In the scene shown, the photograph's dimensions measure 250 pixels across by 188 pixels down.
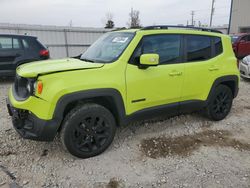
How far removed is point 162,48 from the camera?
3932mm

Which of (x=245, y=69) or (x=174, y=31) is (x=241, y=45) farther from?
(x=174, y=31)

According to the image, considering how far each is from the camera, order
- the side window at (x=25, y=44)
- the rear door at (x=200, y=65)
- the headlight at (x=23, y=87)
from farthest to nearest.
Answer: the side window at (x=25, y=44) → the rear door at (x=200, y=65) → the headlight at (x=23, y=87)

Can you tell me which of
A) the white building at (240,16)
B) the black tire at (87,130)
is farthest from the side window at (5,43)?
the white building at (240,16)

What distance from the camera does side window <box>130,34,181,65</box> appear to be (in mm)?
3689

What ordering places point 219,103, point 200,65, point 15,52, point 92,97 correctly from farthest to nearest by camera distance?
point 15,52 < point 219,103 < point 200,65 < point 92,97

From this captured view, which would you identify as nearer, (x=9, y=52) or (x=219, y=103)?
(x=219, y=103)

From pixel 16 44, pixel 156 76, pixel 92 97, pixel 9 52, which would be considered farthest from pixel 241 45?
pixel 92 97

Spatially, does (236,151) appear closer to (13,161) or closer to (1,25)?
(13,161)

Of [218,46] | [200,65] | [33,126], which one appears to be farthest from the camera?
[218,46]

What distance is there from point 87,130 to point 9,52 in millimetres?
5728

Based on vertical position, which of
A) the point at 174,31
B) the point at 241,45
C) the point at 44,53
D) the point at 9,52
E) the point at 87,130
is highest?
the point at 174,31

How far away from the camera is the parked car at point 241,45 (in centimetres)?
1370

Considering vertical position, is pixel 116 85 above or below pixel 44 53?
above

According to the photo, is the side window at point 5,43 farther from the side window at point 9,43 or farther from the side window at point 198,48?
the side window at point 198,48
